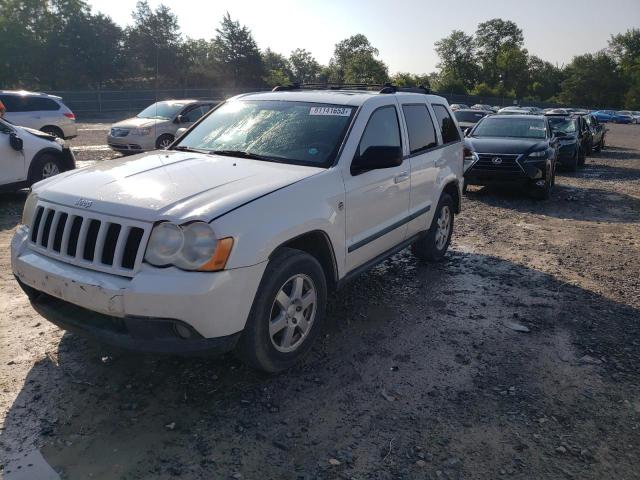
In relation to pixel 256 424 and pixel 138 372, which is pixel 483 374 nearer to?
pixel 256 424

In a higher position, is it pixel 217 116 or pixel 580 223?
pixel 217 116

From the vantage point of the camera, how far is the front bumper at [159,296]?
2715mm

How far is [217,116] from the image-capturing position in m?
4.72

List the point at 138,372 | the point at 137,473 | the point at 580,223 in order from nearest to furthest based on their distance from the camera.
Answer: the point at 137,473, the point at 138,372, the point at 580,223

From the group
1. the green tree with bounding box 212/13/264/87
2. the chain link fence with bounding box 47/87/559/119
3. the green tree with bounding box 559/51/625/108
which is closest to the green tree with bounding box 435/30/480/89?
the green tree with bounding box 559/51/625/108

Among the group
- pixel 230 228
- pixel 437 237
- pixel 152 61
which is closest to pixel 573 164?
pixel 437 237

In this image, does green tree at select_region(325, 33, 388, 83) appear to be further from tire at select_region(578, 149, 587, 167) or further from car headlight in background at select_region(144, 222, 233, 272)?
car headlight in background at select_region(144, 222, 233, 272)

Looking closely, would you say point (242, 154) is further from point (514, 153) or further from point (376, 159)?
point (514, 153)

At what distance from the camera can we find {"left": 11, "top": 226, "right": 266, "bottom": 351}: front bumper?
2.71 meters

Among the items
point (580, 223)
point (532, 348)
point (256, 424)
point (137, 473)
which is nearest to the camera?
point (137, 473)

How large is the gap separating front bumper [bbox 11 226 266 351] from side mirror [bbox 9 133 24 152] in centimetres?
569

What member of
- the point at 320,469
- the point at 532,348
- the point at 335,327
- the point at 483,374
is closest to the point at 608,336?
the point at 532,348

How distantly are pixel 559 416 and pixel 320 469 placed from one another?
155 centimetres

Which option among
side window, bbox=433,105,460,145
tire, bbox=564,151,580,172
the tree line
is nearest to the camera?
side window, bbox=433,105,460,145
